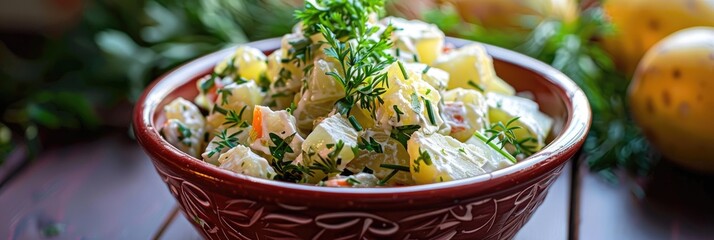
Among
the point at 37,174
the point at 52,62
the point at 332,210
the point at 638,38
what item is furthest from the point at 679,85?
the point at 52,62

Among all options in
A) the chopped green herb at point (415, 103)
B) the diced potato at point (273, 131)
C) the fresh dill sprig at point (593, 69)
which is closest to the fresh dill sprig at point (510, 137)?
the chopped green herb at point (415, 103)

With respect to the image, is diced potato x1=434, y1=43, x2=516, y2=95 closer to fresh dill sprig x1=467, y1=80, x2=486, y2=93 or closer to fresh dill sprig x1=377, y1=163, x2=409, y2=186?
fresh dill sprig x1=467, y1=80, x2=486, y2=93

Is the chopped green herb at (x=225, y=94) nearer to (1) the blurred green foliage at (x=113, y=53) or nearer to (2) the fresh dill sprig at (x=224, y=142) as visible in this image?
(2) the fresh dill sprig at (x=224, y=142)

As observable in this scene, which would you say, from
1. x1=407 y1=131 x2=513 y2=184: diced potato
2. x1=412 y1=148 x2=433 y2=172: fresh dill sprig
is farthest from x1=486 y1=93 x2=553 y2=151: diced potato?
x1=412 y1=148 x2=433 y2=172: fresh dill sprig

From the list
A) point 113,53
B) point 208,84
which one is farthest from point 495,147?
point 113,53

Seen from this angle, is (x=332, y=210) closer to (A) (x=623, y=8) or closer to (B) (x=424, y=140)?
(B) (x=424, y=140)

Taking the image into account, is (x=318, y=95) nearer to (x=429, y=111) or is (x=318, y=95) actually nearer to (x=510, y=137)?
(x=429, y=111)
